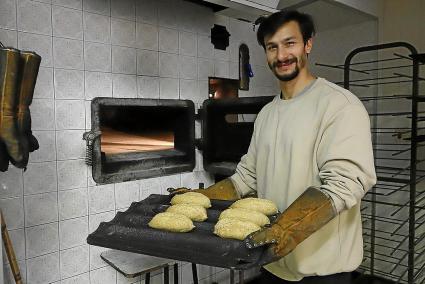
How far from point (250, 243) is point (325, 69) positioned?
284 cm

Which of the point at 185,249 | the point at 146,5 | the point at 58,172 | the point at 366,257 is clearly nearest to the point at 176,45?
the point at 146,5

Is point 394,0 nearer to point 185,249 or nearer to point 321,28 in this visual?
point 321,28

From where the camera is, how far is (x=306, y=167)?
1275 millimetres

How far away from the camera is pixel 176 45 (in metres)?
2.36

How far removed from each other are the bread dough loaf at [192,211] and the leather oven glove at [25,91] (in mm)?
640

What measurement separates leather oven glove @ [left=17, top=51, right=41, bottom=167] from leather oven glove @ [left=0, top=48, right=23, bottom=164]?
0.8 inches

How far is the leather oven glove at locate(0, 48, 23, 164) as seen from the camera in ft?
3.98

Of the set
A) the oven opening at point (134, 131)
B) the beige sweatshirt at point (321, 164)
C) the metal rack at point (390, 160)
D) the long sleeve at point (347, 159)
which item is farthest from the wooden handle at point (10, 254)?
the metal rack at point (390, 160)

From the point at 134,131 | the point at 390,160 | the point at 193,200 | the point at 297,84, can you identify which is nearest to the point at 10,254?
the point at 193,200

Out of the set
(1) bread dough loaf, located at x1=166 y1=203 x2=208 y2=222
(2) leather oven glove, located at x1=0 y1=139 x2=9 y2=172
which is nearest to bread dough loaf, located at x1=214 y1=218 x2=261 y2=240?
(1) bread dough loaf, located at x1=166 y1=203 x2=208 y2=222

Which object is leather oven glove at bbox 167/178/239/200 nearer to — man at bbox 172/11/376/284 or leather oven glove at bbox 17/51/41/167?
man at bbox 172/11/376/284

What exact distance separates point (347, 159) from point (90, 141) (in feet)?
4.52

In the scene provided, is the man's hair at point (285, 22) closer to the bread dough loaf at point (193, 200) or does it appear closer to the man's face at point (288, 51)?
the man's face at point (288, 51)

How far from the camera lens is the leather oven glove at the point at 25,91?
4.19 feet
